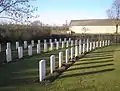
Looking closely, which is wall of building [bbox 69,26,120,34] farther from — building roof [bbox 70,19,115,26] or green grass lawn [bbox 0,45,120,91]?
green grass lawn [bbox 0,45,120,91]

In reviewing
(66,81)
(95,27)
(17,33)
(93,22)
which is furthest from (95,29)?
(66,81)

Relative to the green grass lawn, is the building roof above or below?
above

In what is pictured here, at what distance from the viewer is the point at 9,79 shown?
9.24 m

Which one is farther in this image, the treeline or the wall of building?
the wall of building

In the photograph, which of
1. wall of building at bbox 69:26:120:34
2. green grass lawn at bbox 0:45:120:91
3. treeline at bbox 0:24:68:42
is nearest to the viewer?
green grass lawn at bbox 0:45:120:91

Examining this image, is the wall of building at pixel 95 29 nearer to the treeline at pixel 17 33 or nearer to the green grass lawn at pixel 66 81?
the treeline at pixel 17 33

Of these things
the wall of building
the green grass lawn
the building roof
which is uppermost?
the building roof

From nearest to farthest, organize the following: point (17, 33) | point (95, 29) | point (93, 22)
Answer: point (17, 33)
point (95, 29)
point (93, 22)

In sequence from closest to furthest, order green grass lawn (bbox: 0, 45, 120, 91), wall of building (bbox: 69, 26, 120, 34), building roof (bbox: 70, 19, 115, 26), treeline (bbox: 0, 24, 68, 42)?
green grass lawn (bbox: 0, 45, 120, 91), treeline (bbox: 0, 24, 68, 42), wall of building (bbox: 69, 26, 120, 34), building roof (bbox: 70, 19, 115, 26)

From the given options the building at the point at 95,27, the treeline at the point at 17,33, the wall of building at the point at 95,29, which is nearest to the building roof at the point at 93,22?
the building at the point at 95,27

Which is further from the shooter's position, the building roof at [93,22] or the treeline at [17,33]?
the building roof at [93,22]

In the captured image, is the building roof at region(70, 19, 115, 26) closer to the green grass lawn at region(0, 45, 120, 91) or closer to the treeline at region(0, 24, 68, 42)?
the treeline at region(0, 24, 68, 42)

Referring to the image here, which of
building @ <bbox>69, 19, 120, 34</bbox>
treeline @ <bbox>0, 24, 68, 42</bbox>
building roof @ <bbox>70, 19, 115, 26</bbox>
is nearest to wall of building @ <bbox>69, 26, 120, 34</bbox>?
building @ <bbox>69, 19, 120, 34</bbox>

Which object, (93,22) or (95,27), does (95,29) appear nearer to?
(95,27)
